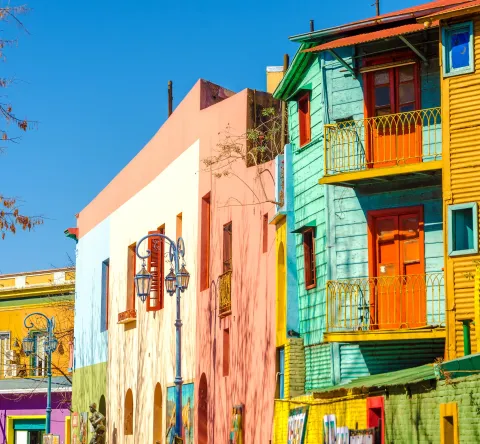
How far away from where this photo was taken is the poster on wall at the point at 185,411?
31031mm

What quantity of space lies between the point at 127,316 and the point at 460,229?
18.8 meters

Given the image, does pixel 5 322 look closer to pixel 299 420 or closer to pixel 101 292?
pixel 101 292

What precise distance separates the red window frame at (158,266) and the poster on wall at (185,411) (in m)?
3.01

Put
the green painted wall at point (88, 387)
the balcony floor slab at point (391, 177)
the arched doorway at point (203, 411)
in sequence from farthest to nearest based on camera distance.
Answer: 1. the green painted wall at point (88, 387)
2. the arched doorway at point (203, 411)
3. the balcony floor slab at point (391, 177)

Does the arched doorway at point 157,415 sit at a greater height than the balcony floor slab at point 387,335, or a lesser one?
lesser

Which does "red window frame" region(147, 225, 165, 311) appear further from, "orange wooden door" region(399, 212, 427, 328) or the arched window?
"orange wooden door" region(399, 212, 427, 328)

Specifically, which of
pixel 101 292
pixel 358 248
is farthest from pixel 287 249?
pixel 101 292

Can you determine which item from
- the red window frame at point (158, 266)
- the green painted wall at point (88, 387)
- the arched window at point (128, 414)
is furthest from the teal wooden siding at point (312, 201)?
the green painted wall at point (88, 387)

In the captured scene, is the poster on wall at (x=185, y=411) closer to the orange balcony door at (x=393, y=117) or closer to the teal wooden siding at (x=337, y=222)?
the teal wooden siding at (x=337, y=222)

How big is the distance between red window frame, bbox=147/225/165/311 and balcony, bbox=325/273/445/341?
41.1 ft

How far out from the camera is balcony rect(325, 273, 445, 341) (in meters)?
21.4

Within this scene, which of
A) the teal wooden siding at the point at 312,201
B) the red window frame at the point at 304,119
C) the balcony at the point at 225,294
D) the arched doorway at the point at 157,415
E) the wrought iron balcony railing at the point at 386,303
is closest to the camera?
the wrought iron balcony railing at the point at 386,303

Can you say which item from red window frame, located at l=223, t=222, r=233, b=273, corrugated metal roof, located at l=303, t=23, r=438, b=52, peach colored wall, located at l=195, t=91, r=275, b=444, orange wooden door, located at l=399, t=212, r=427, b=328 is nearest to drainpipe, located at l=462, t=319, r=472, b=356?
orange wooden door, located at l=399, t=212, r=427, b=328

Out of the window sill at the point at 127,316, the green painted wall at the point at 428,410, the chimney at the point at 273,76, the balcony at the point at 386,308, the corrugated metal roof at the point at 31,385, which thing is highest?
the chimney at the point at 273,76
